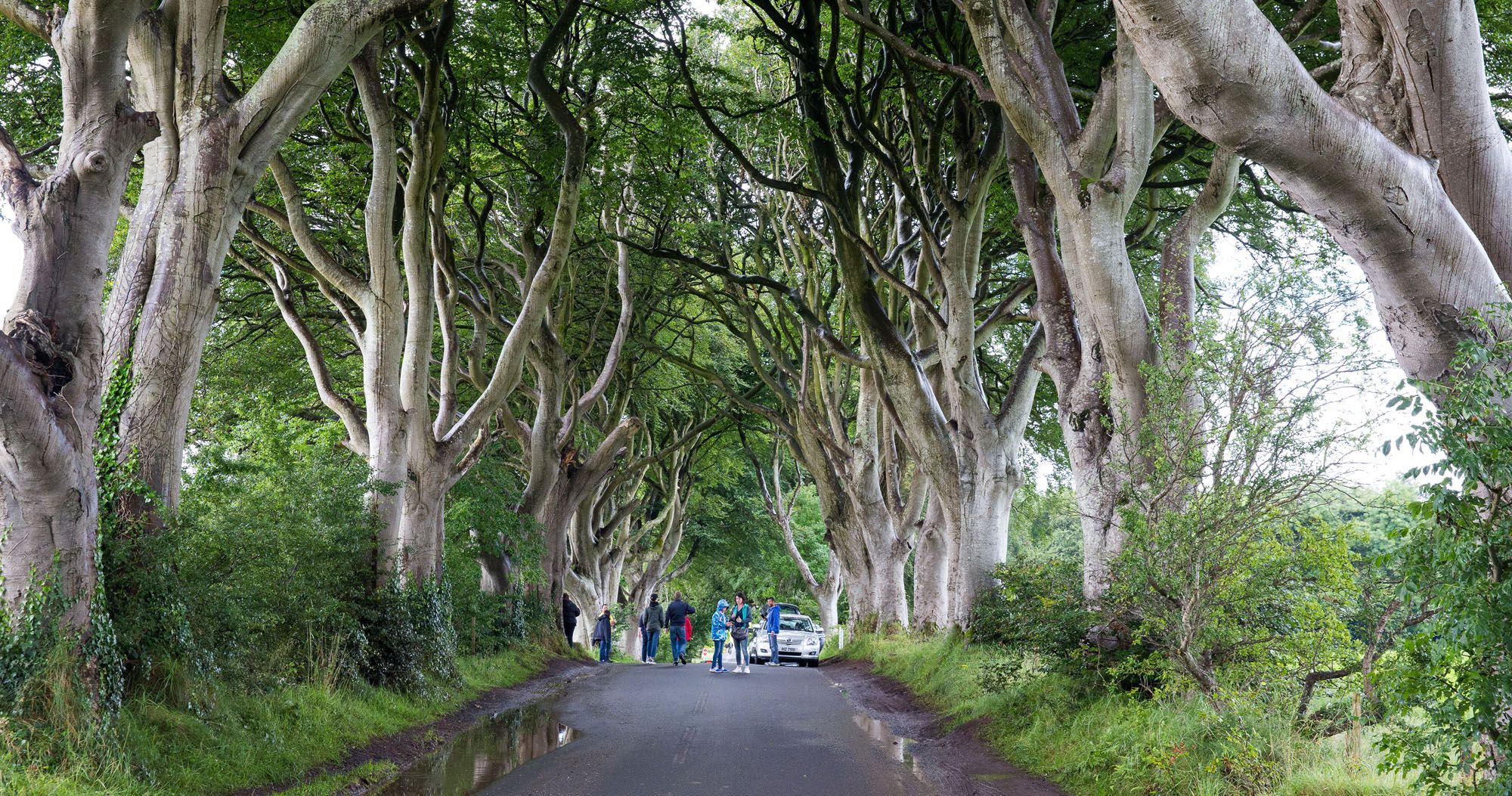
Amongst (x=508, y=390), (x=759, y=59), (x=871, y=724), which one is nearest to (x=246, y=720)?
(x=871, y=724)

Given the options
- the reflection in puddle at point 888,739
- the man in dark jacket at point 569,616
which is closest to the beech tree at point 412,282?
the reflection in puddle at point 888,739

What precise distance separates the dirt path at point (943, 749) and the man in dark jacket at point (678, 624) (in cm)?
928

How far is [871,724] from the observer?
12609 mm

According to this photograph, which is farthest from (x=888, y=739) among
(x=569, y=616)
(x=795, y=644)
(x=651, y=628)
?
(x=651, y=628)

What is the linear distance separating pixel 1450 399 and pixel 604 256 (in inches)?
767

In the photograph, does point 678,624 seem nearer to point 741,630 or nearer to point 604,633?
point 604,633

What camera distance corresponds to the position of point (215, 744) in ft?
25.0

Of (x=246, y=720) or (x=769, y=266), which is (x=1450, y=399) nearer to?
(x=246, y=720)

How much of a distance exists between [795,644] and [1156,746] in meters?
23.4

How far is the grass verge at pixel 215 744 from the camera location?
6.03 m

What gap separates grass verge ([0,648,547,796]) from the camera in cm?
603

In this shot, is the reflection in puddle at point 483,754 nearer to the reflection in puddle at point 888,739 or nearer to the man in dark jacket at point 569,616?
the reflection in puddle at point 888,739

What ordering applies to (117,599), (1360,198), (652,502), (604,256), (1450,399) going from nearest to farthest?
(1450,399), (1360,198), (117,599), (604,256), (652,502)

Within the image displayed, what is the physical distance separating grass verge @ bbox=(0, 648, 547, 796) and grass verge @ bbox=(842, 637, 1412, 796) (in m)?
5.74
